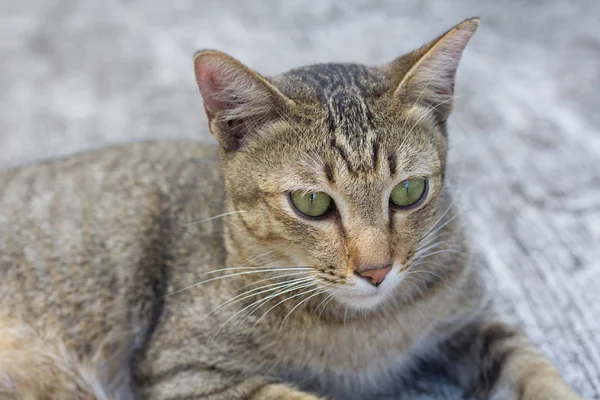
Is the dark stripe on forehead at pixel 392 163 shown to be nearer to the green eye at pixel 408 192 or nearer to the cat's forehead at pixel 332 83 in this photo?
the green eye at pixel 408 192

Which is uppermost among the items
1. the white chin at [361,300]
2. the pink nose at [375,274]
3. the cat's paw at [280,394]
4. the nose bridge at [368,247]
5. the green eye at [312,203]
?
the green eye at [312,203]

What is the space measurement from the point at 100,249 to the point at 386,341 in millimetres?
748

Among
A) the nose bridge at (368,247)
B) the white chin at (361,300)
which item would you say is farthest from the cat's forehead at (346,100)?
the white chin at (361,300)

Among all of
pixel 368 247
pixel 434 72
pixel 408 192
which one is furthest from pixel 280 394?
pixel 434 72

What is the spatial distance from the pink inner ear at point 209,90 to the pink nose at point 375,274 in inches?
17.6

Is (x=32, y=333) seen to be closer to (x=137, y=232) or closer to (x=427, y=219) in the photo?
(x=137, y=232)

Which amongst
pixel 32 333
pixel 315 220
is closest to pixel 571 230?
pixel 315 220

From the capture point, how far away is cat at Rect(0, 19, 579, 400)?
4.58 ft

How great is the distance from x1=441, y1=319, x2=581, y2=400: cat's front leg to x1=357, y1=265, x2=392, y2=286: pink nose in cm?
45

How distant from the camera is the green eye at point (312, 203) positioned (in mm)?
1384

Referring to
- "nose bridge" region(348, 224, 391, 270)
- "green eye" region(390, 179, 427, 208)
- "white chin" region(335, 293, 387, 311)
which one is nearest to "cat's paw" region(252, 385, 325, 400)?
"white chin" region(335, 293, 387, 311)

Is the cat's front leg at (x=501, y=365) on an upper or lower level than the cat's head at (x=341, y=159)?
lower

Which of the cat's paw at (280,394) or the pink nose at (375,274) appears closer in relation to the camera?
the pink nose at (375,274)

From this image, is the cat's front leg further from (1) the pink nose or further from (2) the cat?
(1) the pink nose
